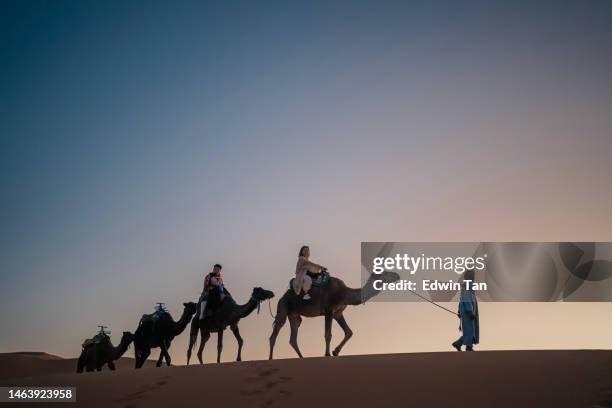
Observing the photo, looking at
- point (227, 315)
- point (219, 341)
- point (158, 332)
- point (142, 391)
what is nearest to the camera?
point (142, 391)

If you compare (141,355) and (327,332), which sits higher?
(327,332)

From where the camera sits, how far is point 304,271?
18.9m

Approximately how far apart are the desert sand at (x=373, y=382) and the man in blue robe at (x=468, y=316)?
2.98m

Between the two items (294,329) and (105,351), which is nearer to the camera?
(294,329)

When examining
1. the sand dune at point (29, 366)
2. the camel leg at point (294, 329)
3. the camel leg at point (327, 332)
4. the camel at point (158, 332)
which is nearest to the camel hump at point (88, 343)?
the camel at point (158, 332)

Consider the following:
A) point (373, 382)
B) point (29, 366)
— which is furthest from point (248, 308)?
point (29, 366)

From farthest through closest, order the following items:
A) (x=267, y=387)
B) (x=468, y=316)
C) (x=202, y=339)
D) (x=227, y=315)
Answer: (x=202, y=339) < (x=227, y=315) < (x=468, y=316) < (x=267, y=387)

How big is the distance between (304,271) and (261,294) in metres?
2.01

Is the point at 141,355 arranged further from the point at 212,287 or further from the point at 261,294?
the point at 261,294

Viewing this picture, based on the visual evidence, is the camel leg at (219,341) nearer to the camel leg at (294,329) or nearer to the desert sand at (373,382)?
the camel leg at (294,329)

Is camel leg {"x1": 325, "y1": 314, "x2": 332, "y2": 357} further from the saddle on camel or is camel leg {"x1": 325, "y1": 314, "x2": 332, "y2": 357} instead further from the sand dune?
the sand dune

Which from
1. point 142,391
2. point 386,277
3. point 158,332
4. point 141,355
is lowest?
point 142,391

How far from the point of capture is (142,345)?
20719 millimetres

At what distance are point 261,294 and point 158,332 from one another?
320 cm
